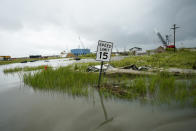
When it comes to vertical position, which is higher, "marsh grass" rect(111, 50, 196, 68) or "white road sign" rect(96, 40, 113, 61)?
"white road sign" rect(96, 40, 113, 61)

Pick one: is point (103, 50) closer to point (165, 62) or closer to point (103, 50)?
point (103, 50)

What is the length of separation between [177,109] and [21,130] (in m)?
3.14

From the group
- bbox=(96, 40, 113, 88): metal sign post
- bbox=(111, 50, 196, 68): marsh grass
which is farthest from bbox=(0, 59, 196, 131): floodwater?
bbox=(111, 50, 196, 68): marsh grass

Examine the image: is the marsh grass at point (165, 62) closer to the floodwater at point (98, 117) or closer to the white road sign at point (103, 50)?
the white road sign at point (103, 50)

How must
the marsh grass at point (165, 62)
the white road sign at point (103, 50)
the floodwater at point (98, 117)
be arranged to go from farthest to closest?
the marsh grass at point (165, 62)
the white road sign at point (103, 50)
the floodwater at point (98, 117)

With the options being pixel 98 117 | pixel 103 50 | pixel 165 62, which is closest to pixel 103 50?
pixel 103 50

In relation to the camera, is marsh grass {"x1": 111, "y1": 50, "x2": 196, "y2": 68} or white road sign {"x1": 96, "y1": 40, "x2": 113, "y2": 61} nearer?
white road sign {"x1": 96, "y1": 40, "x2": 113, "y2": 61}

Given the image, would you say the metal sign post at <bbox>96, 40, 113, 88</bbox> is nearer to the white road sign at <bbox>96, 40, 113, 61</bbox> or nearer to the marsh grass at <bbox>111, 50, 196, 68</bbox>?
the white road sign at <bbox>96, 40, 113, 61</bbox>

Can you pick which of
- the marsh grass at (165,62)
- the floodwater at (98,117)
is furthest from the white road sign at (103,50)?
the marsh grass at (165,62)

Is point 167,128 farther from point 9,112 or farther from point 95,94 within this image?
point 9,112

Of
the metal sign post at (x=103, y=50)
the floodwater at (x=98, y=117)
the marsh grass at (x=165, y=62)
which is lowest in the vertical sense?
the floodwater at (x=98, y=117)

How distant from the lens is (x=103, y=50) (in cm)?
359

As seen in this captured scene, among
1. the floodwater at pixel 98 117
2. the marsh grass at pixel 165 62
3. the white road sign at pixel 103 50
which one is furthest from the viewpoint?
the marsh grass at pixel 165 62

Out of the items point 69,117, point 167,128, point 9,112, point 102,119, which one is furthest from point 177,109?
point 9,112
